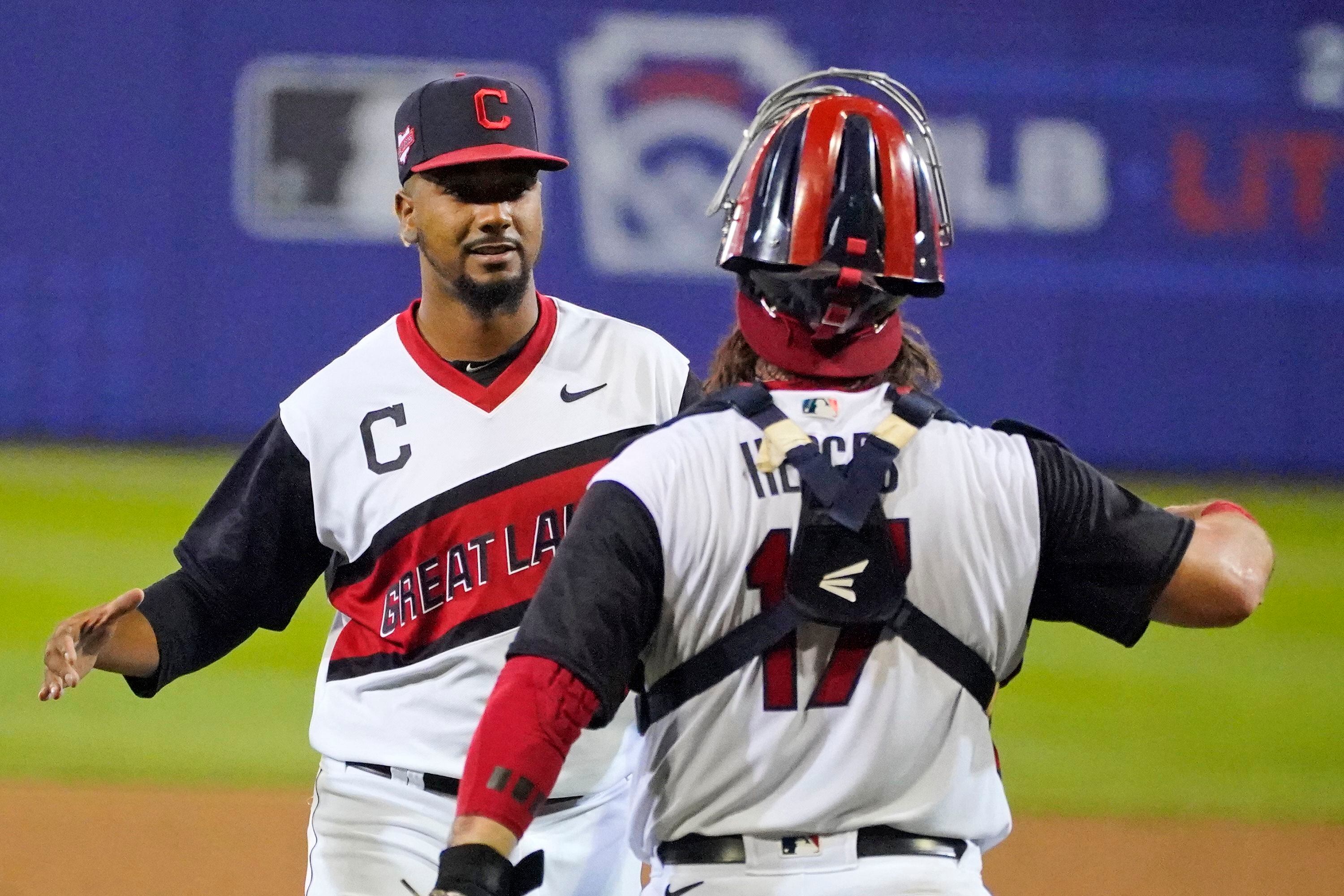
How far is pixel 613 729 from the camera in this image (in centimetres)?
299

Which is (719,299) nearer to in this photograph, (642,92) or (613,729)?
(642,92)

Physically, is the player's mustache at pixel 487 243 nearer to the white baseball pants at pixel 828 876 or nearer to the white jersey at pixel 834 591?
the white jersey at pixel 834 591

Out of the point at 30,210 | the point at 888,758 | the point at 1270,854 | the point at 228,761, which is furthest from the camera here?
the point at 30,210

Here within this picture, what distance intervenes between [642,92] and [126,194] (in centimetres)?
368

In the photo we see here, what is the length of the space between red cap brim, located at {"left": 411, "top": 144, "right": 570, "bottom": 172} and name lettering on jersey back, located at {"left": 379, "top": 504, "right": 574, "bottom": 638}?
2.16 feet

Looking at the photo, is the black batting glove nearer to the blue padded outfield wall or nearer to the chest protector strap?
the chest protector strap

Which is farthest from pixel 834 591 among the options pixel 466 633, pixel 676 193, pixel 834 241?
pixel 676 193

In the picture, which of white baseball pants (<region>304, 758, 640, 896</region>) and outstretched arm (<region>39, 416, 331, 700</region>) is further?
outstretched arm (<region>39, 416, 331, 700</region>)

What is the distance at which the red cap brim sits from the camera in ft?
9.93

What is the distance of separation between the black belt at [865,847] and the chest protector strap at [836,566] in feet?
0.58

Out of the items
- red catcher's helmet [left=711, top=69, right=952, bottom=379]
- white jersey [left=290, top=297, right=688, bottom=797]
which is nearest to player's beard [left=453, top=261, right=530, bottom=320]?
white jersey [left=290, top=297, right=688, bottom=797]

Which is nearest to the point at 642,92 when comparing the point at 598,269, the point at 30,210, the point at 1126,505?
the point at 598,269

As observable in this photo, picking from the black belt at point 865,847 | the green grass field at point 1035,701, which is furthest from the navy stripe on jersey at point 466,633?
the green grass field at point 1035,701

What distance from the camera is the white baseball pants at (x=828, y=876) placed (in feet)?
6.61
